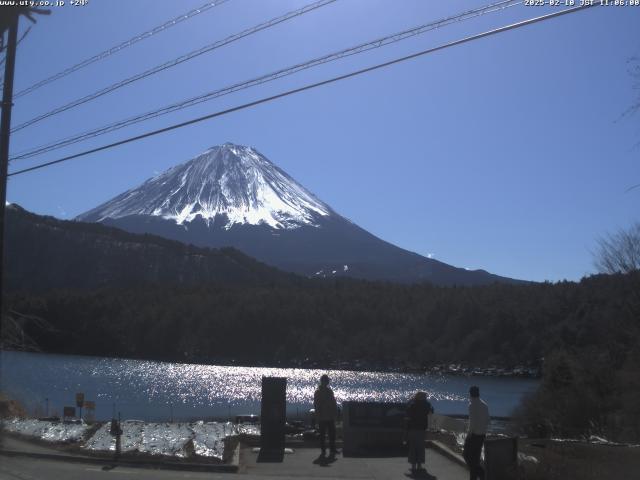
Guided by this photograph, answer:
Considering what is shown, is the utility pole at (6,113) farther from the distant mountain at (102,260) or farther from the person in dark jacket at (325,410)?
the distant mountain at (102,260)

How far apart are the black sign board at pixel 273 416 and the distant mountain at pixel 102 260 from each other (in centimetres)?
13620

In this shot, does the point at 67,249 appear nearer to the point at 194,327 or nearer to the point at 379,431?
the point at 194,327

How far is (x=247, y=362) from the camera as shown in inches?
4771

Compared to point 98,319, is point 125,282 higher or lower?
higher

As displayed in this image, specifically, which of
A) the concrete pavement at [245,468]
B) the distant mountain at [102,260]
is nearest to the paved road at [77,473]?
the concrete pavement at [245,468]

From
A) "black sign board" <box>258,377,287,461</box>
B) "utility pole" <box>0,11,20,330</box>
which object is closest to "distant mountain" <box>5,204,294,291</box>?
"utility pole" <box>0,11,20,330</box>

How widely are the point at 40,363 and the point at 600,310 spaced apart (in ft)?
187

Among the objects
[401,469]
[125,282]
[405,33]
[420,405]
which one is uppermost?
[125,282]

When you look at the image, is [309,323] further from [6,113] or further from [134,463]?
[134,463]

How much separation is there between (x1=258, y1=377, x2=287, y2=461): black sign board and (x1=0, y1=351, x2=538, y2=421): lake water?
27.9 meters

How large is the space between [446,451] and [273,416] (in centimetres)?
301

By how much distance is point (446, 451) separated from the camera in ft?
46.5

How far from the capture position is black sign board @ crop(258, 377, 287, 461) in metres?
14.2

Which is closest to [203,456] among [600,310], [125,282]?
[600,310]
